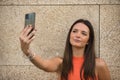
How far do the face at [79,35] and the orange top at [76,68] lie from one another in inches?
7.3

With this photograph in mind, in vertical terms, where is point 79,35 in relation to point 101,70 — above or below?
above

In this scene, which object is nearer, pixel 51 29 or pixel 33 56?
pixel 33 56

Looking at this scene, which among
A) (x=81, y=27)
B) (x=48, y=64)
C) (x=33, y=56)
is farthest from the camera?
(x=81, y=27)

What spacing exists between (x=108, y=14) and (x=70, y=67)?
5.03 feet

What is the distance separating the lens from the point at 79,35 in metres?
4.73

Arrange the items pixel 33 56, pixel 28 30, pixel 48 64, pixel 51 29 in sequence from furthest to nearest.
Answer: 1. pixel 51 29
2. pixel 48 64
3. pixel 33 56
4. pixel 28 30

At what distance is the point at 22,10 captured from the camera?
5930 mm

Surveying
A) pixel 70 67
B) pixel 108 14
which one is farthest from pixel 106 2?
pixel 70 67

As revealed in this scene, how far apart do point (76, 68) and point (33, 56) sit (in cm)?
71

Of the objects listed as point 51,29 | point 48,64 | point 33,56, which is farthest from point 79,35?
point 51,29

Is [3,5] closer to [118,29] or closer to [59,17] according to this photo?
[59,17]

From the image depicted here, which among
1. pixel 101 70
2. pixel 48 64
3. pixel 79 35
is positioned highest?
pixel 79 35

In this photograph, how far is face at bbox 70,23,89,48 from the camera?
4.71 metres

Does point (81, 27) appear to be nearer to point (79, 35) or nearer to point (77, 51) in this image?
point (79, 35)
